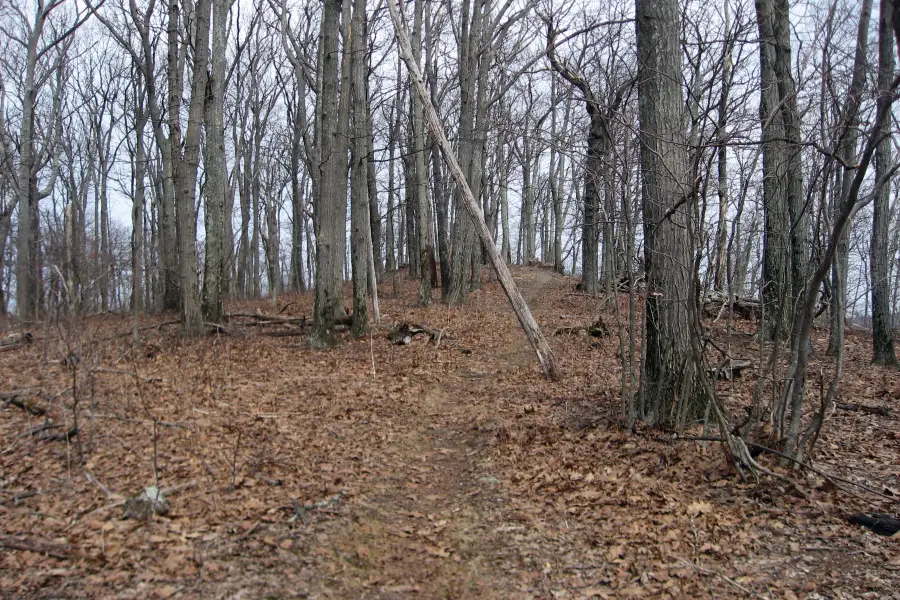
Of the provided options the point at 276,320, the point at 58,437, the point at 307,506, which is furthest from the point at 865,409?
the point at 276,320

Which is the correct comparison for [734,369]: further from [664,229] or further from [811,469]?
[811,469]

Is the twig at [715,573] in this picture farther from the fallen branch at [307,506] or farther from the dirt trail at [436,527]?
the fallen branch at [307,506]

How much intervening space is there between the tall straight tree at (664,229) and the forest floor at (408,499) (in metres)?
0.52

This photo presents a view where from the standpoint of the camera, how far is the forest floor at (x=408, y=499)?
3.45 meters

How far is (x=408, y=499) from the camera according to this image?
4.80 meters

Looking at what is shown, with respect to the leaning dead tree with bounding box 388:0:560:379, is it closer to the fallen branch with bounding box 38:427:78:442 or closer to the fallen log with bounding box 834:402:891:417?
the fallen log with bounding box 834:402:891:417

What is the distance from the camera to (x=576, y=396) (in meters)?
7.52

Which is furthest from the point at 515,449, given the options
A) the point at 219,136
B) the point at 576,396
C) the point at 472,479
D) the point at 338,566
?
the point at 219,136

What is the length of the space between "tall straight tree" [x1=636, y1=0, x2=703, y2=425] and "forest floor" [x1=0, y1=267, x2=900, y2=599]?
0.52m

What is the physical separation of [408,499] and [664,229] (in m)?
3.54

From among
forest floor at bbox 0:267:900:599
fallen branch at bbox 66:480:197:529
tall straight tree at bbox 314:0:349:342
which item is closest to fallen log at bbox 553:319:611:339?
forest floor at bbox 0:267:900:599

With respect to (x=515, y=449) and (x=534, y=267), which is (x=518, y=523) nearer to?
(x=515, y=449)

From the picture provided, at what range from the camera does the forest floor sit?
345 cm

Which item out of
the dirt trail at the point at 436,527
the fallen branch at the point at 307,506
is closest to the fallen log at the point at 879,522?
the dirt trail at the point at 436,527
